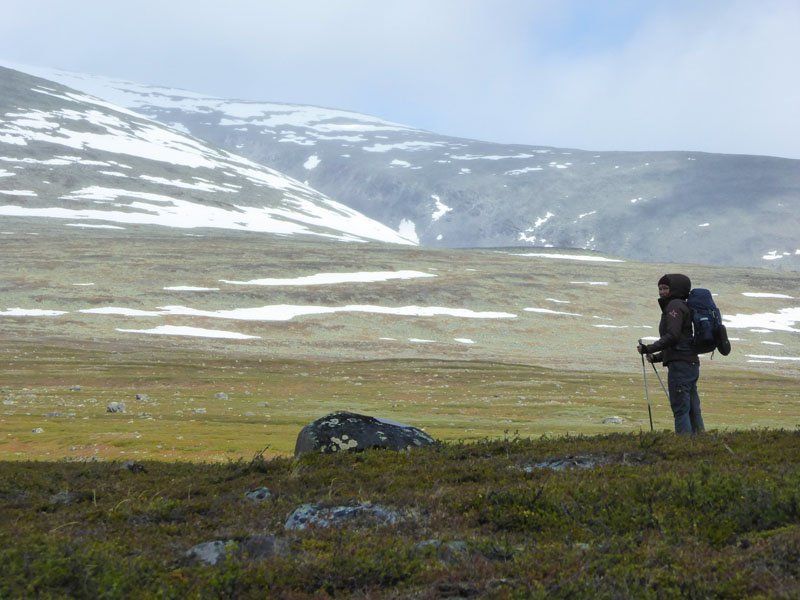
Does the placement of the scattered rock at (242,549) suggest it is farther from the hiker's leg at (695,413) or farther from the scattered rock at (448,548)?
the hiker's leg at (695,413)

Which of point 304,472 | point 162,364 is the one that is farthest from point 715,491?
point 162,364

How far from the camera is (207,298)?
106 m

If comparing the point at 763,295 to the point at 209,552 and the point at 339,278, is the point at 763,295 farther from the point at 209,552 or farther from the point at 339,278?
the point at 209,552

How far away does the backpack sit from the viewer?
1697 centimetres

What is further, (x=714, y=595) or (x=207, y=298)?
(x=207, y=298)

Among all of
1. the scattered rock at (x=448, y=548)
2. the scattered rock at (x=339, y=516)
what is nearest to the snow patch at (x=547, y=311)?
the scattered rock at (x=339, y=516)

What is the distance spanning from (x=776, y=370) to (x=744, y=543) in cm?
8285

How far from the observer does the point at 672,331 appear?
1706 cm

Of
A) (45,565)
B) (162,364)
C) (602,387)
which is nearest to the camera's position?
(45,565)

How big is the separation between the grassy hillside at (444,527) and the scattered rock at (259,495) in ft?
0.66

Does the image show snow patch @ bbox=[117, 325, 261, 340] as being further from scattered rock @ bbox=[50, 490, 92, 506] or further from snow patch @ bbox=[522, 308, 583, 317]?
scattered rock @ bbox=[50, 490, 92, 506]

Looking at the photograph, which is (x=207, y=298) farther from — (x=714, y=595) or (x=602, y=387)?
(x=714, y=595)

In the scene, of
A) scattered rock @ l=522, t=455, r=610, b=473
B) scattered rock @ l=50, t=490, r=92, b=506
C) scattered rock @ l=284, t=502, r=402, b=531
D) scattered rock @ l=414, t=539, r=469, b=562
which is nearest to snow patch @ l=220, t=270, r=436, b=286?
scattered rock @ l=50, t=490, r=92, b=506

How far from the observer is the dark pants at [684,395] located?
1723 centimetres
